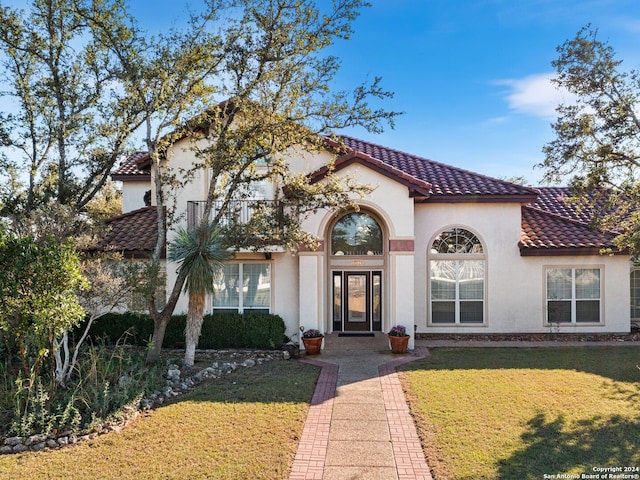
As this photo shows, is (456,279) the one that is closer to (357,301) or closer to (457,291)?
(457,291)

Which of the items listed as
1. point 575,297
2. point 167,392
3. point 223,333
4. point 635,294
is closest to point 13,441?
point 167,392

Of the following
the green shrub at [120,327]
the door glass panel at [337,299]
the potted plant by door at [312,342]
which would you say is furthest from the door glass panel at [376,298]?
the green shrub at [120,327]

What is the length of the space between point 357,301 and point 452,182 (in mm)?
6154

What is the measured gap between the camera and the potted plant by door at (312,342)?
14.6 m

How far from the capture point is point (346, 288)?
17.8 m

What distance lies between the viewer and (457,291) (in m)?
16.9

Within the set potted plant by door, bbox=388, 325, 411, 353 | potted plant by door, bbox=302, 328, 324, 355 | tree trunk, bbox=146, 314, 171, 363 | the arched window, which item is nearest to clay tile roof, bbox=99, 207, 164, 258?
tree trunk, bbox=146, 314, 171, 363

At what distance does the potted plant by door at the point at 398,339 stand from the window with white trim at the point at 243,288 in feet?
15.3

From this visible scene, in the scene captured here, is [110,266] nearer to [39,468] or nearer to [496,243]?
[39,468]

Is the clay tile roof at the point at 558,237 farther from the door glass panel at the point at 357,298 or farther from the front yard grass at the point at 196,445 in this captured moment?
the front yard grass at the point at 196,445

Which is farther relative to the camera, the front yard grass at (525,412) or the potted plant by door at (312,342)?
the potted plant by door at (312,342)

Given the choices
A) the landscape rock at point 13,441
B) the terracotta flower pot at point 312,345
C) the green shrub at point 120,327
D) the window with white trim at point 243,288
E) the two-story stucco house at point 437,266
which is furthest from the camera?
the window with white trim at point 243,288

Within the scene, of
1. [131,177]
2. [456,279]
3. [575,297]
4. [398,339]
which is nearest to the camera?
[398,339]

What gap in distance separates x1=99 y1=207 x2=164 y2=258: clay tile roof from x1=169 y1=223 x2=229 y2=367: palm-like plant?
3.50 metres
